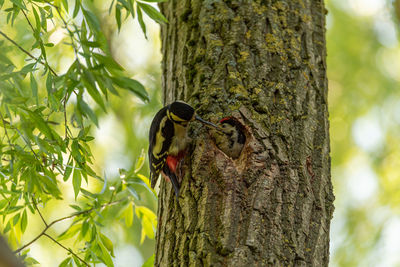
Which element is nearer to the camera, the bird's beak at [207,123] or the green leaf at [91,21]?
the green leaf at [91,21]

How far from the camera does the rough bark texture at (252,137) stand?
2.05 meters

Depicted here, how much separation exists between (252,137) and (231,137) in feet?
0.36

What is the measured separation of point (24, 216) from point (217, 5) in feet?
5.28

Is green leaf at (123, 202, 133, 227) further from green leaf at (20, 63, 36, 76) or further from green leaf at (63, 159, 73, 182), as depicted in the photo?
green leaf at (20, 63, 36, 76)

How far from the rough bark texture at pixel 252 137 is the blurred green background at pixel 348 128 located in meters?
2.69

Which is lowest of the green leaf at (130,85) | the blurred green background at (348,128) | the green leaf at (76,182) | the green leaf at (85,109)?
the green leaf at (76,182)

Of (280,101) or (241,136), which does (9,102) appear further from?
(280,101)

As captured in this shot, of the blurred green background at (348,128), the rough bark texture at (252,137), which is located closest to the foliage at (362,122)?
the blurred green background at (348,128)

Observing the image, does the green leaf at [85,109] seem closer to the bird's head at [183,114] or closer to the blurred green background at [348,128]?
the bird's head at [183,114]

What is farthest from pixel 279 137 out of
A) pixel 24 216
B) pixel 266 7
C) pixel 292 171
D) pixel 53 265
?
pixel 53 265

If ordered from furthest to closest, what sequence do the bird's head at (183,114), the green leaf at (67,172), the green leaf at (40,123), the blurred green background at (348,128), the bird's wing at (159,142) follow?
the blurred green background at (348,128)
the bird's wing at (159,142)
the bird's head at (183,114)
the green leaf at (67,172)
the green leaf at (40,123)

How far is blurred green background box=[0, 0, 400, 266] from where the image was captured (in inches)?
221

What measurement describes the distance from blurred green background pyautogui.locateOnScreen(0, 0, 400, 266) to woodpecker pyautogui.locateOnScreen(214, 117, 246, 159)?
118 inches

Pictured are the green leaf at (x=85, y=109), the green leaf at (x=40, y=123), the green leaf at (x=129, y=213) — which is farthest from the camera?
the green leaf at (x=129, y=213)
